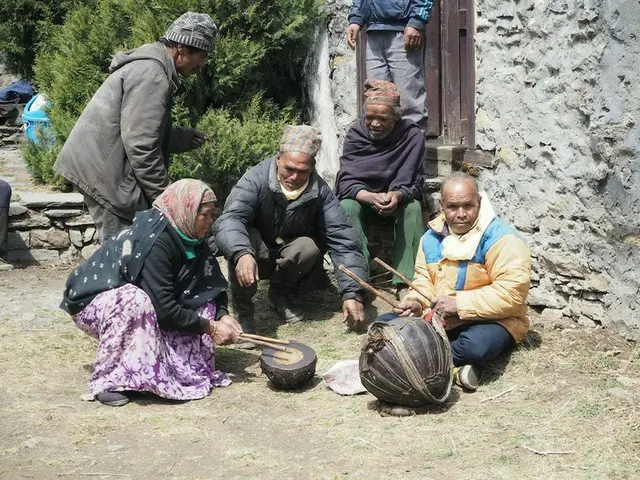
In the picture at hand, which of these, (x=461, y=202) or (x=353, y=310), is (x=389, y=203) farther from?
(x=461, y=202)

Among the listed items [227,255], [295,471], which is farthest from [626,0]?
[295,471]

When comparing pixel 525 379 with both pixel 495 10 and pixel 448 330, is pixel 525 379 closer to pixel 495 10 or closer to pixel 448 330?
pixel 448 330

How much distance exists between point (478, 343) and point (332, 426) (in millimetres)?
913

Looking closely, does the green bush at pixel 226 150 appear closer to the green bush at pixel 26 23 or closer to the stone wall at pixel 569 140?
the stone wall at pixel 569 140

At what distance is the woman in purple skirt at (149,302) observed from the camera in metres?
4.61

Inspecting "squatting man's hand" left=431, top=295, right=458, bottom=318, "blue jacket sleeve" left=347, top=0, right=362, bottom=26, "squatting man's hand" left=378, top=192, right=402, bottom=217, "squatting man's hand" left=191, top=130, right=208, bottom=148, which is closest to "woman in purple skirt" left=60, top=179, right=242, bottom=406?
"squatting man's hand" left=431, top=295, right=458, bottom=318

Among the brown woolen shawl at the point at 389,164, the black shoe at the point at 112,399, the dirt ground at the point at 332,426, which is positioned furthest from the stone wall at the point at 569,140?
the black shoe at the point at 112,399

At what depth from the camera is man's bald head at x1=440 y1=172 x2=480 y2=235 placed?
4.80 metres

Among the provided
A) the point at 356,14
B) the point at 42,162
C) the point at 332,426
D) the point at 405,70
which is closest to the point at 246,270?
the point at 332,426

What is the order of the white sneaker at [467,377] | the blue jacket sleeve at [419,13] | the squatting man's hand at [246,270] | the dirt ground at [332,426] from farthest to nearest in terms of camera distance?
1. the blue jacket sleeve at [419,13]
2. the squatting man's hand at [246,270]
3. the white sneaker at [467,377]
4. the dirt ground at [332,426]

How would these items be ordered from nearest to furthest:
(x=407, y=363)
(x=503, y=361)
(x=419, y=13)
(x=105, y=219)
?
(x=407, y=363)
(x=503, y=361)
(x=105, y=219)
(x=419, y=13)

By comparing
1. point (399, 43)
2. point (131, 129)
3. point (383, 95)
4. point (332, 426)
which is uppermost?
point (399, 43)

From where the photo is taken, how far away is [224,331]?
4742 mm

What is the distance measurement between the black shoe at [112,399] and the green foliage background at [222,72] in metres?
3.08
